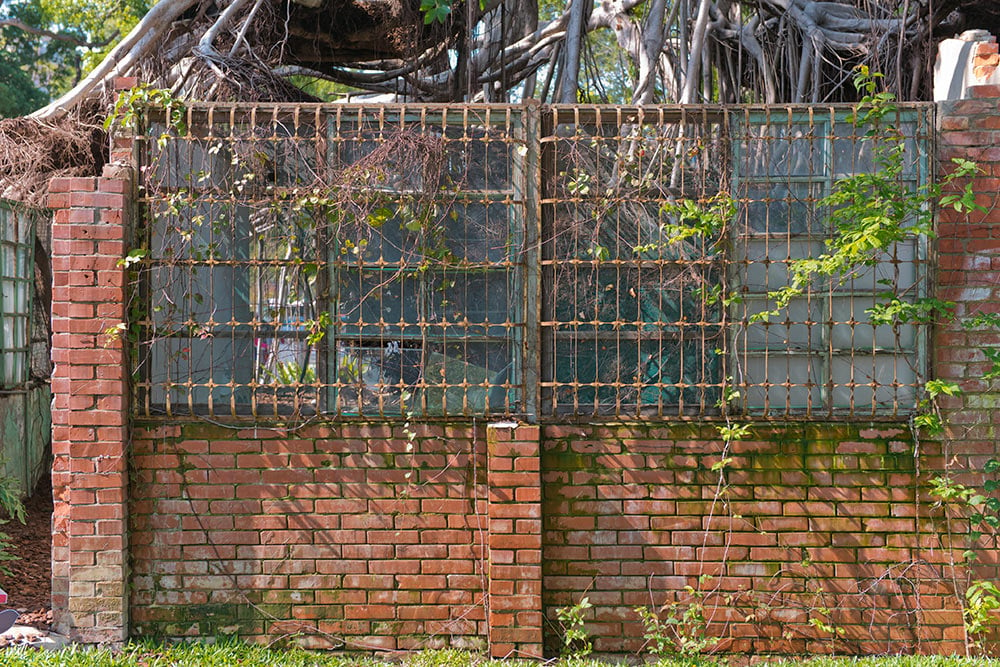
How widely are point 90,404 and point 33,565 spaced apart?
166 cm

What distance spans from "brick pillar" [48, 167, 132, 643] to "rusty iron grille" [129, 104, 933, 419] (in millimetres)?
156

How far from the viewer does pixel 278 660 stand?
4.19m

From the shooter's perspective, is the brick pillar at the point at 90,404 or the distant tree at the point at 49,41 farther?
the distant tree at the point at 49,41

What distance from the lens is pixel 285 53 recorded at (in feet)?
23.4

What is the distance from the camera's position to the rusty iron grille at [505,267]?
433 cm

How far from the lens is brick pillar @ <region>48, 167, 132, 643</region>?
4258mm

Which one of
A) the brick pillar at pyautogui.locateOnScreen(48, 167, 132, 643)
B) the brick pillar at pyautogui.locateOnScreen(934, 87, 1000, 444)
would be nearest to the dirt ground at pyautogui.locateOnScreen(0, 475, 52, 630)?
the brick pillar at pyautogui.locateOnScreen(48, 167, 132, 643)

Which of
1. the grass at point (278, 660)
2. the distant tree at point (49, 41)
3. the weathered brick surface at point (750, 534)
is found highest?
the distant tree at point (49, 41)

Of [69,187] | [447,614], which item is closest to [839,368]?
[447,614]

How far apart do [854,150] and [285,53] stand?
4744mm

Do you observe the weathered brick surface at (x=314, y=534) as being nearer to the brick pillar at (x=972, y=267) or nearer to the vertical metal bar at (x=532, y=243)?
the vertical metal bar at (x=532, y=243)

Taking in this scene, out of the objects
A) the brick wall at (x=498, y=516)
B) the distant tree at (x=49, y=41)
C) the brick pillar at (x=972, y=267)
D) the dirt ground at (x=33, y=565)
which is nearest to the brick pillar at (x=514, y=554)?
the brick wall at (x=498, y=516)

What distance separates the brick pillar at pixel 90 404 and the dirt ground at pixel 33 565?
463 millimetres

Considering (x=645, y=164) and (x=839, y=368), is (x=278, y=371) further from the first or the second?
(x=839, y=368)
